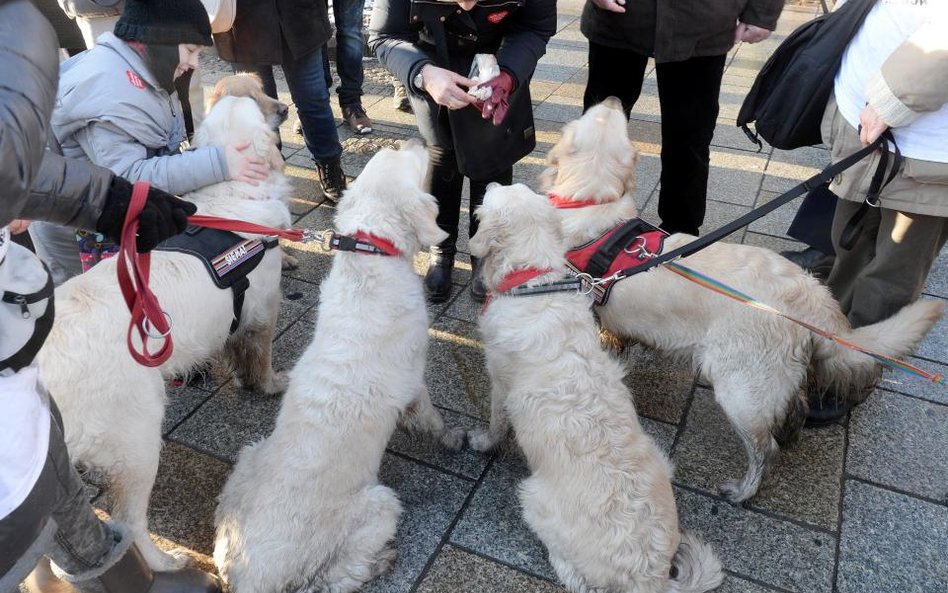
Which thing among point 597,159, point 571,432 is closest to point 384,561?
point 571,432

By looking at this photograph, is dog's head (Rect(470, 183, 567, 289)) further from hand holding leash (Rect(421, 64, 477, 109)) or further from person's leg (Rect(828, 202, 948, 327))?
person's leg (Rect(828, 202, 948, 327))

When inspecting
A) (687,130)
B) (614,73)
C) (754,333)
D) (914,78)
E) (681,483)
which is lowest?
(681,483)

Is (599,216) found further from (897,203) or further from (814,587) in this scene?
(814,587)

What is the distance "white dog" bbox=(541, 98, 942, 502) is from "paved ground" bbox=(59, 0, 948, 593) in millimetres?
225

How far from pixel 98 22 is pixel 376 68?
14.3ft

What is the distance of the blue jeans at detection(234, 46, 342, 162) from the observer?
15.5 ft

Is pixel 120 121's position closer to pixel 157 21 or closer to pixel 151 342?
pixel 157 21

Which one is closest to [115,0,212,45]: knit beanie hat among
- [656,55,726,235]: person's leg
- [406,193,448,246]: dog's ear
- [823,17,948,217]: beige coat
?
[406,193,448,246]: dog's ear

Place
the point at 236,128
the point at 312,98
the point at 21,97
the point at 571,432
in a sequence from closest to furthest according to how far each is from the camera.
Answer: the point at 21,97 → the point at 571,432 → the point at 236,128 → the point at 312,98

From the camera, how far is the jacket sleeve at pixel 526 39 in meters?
3.37

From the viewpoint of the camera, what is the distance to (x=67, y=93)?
269 centimetres

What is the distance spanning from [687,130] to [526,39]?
1.18m

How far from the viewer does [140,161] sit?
2855 mm

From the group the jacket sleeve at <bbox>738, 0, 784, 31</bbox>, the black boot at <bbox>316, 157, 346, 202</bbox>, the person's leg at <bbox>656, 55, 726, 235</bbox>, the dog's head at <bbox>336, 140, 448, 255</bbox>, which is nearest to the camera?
the dog's head at <bbox>336, 140, 448, 255</bbox>
